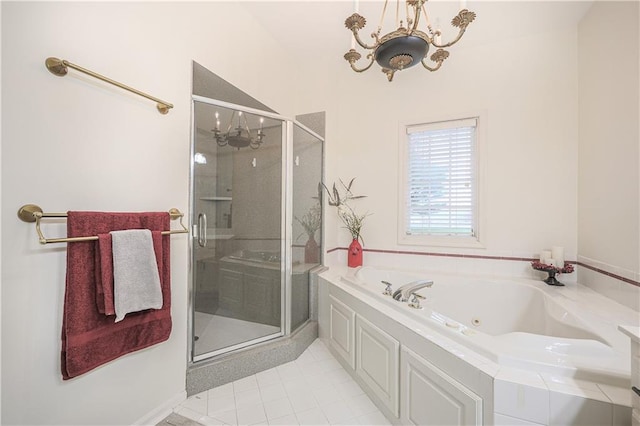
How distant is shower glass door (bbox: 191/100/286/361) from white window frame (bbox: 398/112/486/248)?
127 centimetres

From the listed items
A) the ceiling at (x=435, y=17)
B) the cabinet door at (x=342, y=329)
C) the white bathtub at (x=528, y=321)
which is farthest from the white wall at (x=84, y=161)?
the white bathtub at (x=528, y=321)

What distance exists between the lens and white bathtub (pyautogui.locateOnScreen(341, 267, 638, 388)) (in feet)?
3.29

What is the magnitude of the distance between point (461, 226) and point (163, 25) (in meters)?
2.81

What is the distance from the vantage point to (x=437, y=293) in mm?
2229

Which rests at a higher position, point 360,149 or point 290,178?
point 360,149

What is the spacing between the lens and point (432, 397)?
3.91 ft

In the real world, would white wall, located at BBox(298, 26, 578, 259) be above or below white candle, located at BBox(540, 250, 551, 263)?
above

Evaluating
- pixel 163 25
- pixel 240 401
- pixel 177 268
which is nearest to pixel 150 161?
pixel 177 268

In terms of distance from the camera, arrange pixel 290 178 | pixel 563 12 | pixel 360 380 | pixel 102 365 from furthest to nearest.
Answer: pixel 290 178, pixel 563 12, pixel 360 380, pixel 102 365

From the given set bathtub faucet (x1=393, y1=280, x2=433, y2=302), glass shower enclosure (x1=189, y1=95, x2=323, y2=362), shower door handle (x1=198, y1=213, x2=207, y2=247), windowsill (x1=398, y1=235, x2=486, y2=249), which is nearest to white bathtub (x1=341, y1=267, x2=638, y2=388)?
bathtub faucet (x1=393, y1=280, x2=433, y2=302)

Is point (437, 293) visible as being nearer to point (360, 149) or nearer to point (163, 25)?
point (360, 149)

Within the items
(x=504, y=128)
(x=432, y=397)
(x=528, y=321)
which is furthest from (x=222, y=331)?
(x=504, y=128)

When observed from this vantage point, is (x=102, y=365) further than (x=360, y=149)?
No

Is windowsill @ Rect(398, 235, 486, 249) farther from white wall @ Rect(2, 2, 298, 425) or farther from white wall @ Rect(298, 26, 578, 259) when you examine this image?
white wall @ Rect(2, 2, 298, 425)
